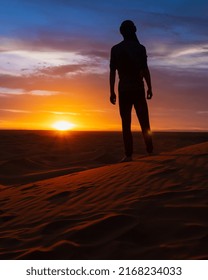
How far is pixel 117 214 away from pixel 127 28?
402cm

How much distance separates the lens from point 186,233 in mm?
3826

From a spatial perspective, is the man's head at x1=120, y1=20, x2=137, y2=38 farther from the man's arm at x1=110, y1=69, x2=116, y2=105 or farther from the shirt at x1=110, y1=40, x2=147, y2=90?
the man's arm at x1=110, y1=69, x2=116, y2=105

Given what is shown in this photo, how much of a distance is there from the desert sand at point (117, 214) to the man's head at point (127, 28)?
2.17 meters

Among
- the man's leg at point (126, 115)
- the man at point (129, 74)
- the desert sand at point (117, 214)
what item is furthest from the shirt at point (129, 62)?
the desert sand at point (117, 214)

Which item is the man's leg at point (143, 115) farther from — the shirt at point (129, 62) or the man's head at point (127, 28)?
the man's head at point (127, 28)

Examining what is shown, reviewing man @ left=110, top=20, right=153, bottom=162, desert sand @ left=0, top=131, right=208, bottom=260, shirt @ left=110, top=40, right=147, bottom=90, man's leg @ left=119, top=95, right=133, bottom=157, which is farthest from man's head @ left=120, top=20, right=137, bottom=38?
desert sand @ left=0, top=131, right=208, bottom=260

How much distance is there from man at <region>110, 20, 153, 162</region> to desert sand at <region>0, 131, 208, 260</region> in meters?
0.92

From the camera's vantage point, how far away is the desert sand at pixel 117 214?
3727 millimetres

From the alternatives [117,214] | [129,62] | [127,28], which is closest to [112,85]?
[129,62]

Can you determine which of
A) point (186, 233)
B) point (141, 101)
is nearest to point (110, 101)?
point (141, 101)

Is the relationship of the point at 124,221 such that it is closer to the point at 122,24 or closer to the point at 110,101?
the point at 110,101

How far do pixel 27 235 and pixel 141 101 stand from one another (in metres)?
3.82

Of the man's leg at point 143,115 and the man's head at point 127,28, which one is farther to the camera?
the man's leg at point 143,115

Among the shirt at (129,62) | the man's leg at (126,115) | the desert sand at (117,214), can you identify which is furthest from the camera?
the man's leg at (126,115)
